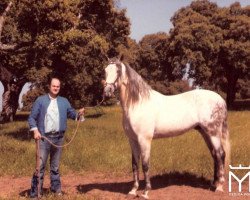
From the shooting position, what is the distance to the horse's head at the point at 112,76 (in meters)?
7.73

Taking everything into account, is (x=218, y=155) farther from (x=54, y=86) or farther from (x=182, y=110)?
(x=54, y=86)

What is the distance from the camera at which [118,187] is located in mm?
9352

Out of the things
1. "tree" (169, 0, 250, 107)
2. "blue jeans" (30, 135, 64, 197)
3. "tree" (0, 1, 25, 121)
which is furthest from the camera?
"tree" (169, 0, 250, 107)

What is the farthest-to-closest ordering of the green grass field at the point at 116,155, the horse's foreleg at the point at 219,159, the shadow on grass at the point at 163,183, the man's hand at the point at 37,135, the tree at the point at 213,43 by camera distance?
the tree at the point at 213,43, the green grass field at the point at 116,155, the shadow on grass at the point at 163,183, the horse's foreleg at the point at 219,159, the man's hand at the point at 37,135

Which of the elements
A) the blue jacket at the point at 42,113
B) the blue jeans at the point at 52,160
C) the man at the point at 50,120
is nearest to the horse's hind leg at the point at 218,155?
the man at the point at 50,120

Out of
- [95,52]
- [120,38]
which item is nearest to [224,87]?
[120,38]

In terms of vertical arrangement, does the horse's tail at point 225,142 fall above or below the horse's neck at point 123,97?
below

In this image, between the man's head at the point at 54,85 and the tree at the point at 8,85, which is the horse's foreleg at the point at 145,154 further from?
the tree at the point at 8,85

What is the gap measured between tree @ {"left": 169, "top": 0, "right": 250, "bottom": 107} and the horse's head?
26646mm

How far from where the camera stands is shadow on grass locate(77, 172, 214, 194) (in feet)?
30.0

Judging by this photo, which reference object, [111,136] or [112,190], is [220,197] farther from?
[111,136]

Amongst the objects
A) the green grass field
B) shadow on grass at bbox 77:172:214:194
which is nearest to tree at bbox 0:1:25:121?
the green grass field

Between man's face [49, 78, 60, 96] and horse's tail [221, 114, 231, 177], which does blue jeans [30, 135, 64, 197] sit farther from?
horse's tail [221, 114, 231, 177]

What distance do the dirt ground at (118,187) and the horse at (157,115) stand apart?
43 centimetres
